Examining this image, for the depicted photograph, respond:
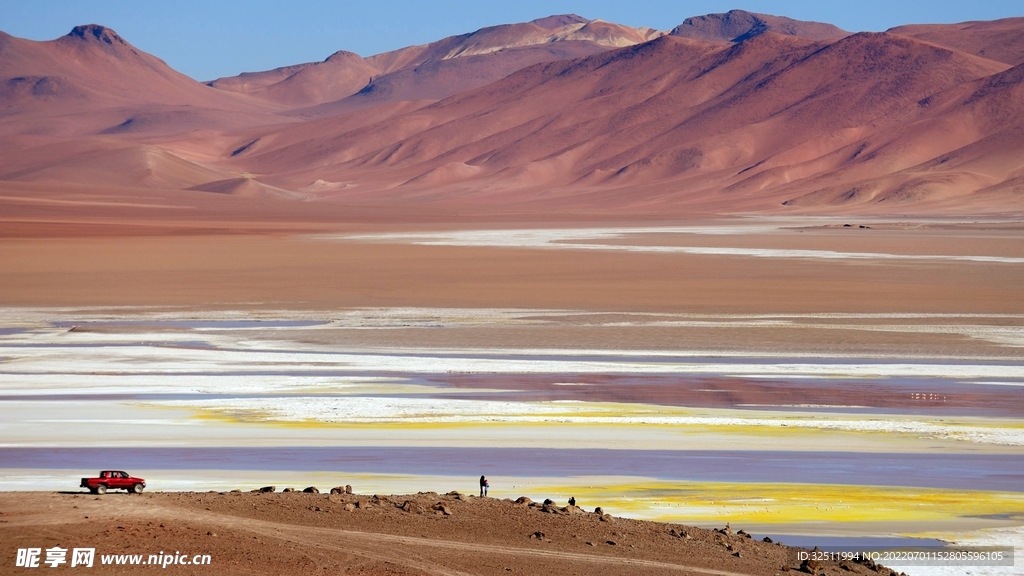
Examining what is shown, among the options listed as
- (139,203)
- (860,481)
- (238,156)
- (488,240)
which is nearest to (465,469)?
(860,481)

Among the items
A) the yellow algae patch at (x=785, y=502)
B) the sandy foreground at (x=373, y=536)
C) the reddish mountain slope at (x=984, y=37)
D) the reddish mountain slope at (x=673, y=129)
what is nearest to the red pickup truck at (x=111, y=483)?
the sandy foreground at (x=373, y=536)

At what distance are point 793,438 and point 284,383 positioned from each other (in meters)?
7.43

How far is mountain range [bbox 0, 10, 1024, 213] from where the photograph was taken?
114062 millimetres

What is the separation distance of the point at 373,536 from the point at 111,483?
1945 mm

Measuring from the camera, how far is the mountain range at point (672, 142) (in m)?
114

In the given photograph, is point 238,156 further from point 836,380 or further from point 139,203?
point 836,380

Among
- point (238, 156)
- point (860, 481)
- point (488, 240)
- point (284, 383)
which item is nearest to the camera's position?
point (860, 481)

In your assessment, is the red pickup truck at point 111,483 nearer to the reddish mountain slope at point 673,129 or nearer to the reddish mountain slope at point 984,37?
the reddish mountain slope at point 673,129

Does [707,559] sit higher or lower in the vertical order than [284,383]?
lower

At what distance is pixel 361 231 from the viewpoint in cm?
6272

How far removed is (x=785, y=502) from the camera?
34.9 feet

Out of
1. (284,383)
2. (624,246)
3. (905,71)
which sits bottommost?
(284,383)

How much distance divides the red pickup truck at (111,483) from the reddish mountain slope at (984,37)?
519ft

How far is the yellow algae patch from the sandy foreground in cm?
145
